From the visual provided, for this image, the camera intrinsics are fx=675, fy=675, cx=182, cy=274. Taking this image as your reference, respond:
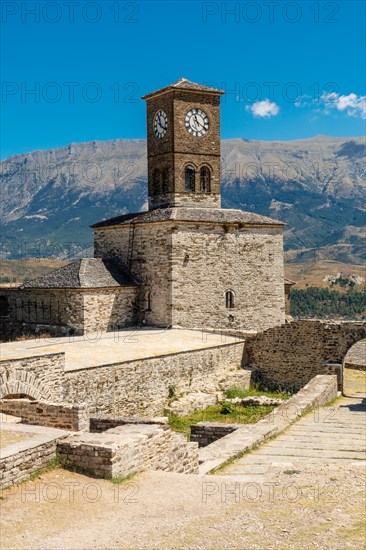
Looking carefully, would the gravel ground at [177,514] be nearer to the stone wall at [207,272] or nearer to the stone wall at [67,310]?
the stone wall at [67,310]

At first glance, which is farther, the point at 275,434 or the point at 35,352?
the point at 35,352

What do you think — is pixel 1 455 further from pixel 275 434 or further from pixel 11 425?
pixel 275 434

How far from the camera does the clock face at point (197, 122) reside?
30.6 m

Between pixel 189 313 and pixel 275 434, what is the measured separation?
41.8 ft

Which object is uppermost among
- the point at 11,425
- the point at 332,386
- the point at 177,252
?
the point at 177,252

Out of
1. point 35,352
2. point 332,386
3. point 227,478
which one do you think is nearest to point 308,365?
point 332,386

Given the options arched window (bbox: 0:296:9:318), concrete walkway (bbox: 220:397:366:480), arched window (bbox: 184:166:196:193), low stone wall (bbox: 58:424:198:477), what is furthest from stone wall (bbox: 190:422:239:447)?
arched window (bbox: 184:166:196:193)

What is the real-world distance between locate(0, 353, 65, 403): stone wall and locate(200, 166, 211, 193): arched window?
16.1 metres

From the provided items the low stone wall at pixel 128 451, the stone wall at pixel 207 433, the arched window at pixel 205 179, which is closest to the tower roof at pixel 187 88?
the arched window at pixel 205 179

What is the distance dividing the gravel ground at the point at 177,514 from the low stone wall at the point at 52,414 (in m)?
2.75

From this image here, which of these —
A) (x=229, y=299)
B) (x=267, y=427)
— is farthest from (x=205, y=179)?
(x=267, y=427)

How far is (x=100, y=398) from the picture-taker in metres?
18.4

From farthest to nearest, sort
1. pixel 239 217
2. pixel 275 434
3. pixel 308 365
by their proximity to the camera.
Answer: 1. pixel 239 217
2. pixel 308 365
3. pixel 275 434

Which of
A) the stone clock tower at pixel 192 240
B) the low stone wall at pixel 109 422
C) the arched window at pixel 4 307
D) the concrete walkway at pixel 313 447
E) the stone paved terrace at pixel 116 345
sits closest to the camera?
the concrete walkway at pixel 313 447
